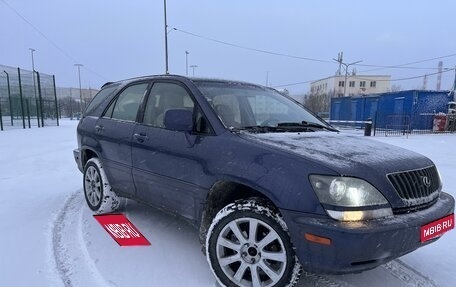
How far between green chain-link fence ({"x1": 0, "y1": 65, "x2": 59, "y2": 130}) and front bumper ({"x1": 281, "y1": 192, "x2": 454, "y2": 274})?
64.5ft

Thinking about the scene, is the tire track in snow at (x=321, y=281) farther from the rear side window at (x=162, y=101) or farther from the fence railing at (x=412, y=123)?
the fence railing at (x=412, y=123)

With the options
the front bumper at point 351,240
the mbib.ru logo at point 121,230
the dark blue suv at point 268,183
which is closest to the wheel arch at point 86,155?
the mbib.ru logo at point 121,230

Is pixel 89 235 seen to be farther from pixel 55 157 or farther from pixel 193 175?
pixel 55 157

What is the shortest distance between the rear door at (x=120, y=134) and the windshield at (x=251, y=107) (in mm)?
984

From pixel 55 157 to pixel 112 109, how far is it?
5719mm

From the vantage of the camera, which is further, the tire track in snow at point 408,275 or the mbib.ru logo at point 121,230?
the mbib.ru logo at point 121,230

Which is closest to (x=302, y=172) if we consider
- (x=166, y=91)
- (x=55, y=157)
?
(x=166, y=91)

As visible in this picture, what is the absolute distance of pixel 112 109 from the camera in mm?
4477

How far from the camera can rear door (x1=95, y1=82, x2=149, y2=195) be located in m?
3.92

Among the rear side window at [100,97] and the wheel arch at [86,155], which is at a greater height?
the rear side window at [100,97]

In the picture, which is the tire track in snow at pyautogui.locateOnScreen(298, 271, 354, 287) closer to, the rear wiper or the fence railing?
the rear wiper

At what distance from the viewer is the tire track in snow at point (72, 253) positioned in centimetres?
280

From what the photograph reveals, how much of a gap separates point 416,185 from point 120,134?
117 inches

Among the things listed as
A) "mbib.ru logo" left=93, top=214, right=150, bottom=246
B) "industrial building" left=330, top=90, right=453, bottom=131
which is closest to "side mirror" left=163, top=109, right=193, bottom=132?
"mbib.ru logo" left=93, top=214, right=150, bottom=246
